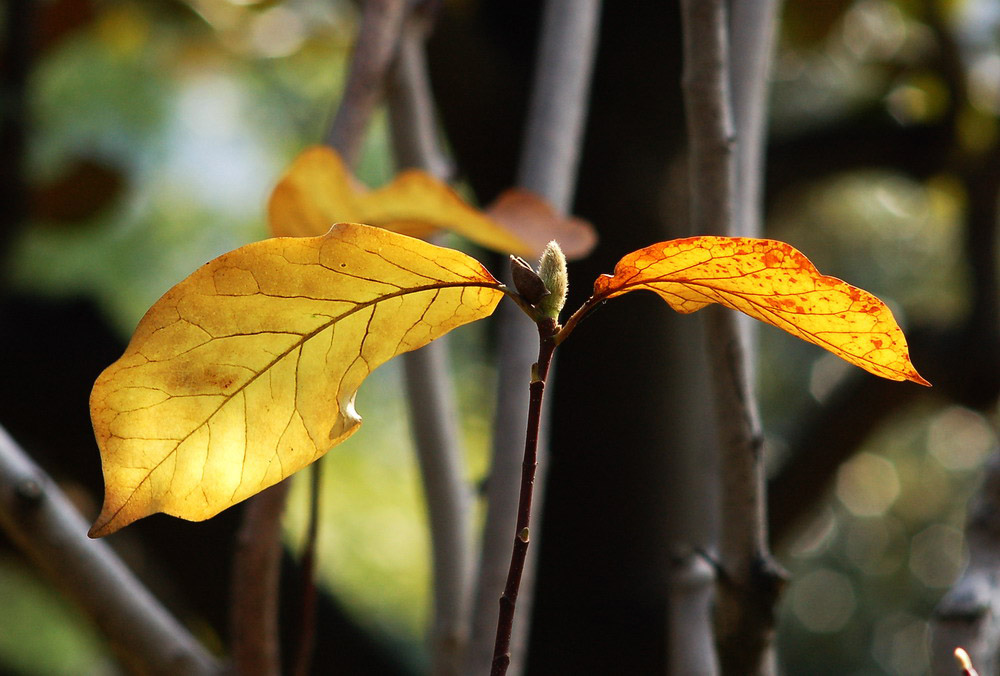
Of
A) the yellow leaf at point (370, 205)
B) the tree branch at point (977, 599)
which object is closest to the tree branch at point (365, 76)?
the yellow leaf at point (370, 205)

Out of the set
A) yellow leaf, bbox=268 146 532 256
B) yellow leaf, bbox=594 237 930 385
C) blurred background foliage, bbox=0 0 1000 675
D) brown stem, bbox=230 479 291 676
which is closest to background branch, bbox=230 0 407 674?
brown stem, bbox=230 479 291 676

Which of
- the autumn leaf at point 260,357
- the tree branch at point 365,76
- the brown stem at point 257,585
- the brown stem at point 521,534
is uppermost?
the tree branch at point 365,76

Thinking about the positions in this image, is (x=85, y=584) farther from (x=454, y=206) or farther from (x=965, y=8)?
(x=965, y=8)

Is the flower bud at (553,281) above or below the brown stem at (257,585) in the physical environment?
above

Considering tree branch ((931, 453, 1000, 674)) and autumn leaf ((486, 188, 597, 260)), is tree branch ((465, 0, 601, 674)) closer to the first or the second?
autumn leaf ((486, 188, 597, 260))

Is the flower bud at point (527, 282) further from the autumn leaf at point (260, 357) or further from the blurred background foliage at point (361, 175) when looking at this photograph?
the blurred background foliage at point (361, 175)

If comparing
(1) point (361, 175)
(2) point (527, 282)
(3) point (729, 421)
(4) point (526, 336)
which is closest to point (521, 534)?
(2) point (527, 282)
